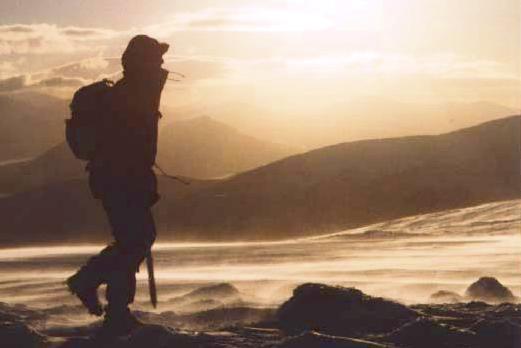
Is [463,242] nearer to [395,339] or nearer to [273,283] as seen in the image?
[273,283]

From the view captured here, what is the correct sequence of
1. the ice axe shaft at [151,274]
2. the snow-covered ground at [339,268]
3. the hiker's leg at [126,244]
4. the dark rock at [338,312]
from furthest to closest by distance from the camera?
the snow-covered ground at [339,268], the dark rock at [338,312], the ice axe shaft at [151,274], the hiker's leg at [126,244]

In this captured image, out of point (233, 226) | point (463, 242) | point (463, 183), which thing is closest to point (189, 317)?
point (463, 242)

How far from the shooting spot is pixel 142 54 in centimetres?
805

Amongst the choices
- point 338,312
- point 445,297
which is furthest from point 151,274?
point 445,297

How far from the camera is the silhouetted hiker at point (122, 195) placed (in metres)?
7.83

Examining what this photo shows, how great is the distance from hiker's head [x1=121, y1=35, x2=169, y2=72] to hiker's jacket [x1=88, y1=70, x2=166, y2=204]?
0.68 feet

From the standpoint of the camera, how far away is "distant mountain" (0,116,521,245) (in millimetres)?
47625

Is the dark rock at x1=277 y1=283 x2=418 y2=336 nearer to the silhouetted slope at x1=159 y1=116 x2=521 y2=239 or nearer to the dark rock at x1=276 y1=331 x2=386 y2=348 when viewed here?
the dark rock at x1=276 y1=331 x2=386 y2=348

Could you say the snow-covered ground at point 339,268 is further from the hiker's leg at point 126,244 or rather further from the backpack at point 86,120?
the backpack at point 86,120

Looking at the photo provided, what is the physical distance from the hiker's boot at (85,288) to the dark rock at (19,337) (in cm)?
44

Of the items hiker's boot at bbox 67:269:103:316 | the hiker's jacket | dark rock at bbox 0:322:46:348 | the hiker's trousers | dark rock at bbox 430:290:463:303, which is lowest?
dark rock at bbox 430:290:463:303

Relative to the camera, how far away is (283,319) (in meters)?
9.12

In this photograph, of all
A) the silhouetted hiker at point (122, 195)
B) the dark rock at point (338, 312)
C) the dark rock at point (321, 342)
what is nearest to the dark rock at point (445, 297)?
the dark rock at point (338, 312)

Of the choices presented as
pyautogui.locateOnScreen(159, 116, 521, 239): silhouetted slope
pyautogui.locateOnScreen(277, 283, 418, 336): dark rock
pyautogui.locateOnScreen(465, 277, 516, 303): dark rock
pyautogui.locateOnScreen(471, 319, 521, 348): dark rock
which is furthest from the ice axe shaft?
pyautogui.locateOnScreen(159, 116, 521, 239): silhouetted slope
